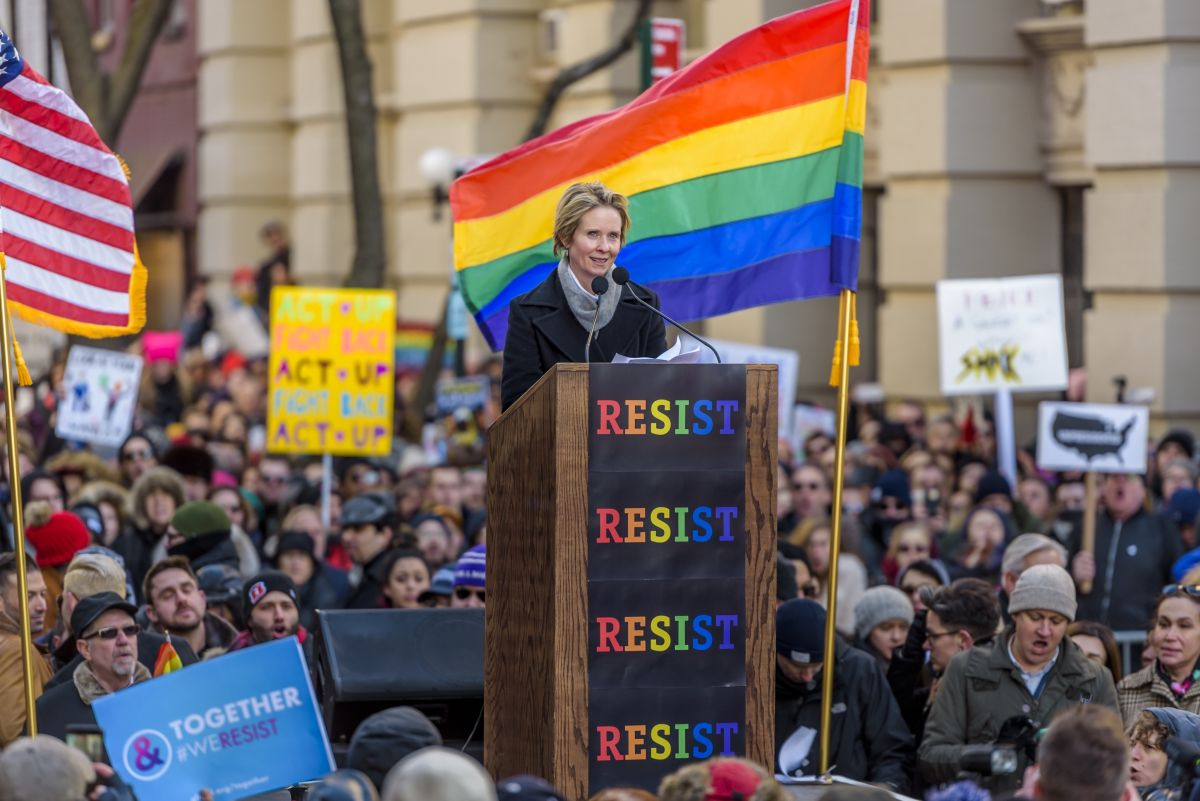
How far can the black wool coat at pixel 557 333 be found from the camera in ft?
23.0

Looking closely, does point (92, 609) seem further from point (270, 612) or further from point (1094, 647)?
point (1094, 647)

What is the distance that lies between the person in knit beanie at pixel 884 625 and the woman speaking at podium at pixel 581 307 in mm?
3231

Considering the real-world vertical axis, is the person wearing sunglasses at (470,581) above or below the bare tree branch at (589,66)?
below

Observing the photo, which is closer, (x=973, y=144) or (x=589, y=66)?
(x=973, y=144)

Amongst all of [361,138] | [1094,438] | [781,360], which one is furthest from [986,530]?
[361,138]

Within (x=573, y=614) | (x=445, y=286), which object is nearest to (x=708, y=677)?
(x=573, y=614)

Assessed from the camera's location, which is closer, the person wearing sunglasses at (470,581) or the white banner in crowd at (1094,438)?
the person wearing sunglasses at (470,581)

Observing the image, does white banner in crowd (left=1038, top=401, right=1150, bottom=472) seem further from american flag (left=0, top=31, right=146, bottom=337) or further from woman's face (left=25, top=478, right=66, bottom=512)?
american flag (left=0, top=31, right=146, bottom=337)

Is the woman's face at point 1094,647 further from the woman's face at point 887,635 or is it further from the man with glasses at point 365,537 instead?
the man with glasses at point 365,537

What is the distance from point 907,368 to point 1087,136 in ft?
9.39

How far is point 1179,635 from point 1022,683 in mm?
750

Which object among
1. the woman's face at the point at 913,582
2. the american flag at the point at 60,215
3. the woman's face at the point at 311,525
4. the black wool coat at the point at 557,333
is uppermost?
the american flag at the point at 60,215

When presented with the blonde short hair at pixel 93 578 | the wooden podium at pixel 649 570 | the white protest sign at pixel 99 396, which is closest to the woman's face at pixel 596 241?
the wooden podium at pixel 649 570

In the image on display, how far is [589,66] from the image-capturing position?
20828 millimetres
